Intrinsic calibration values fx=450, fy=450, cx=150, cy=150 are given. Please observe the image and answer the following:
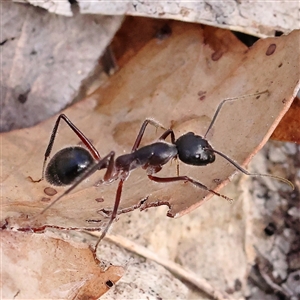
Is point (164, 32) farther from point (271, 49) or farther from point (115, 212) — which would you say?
point (115, 212)

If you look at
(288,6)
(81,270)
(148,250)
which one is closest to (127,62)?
(288,6)

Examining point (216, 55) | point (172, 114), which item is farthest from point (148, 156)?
point (216, 55)

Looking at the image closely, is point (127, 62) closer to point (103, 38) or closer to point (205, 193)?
point (103, 38)

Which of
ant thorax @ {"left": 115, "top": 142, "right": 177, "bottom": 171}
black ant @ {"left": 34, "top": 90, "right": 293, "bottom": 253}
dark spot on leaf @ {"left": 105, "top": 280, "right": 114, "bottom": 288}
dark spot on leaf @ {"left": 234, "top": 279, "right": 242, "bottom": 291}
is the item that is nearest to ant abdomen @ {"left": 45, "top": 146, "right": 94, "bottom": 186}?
black ant @ {"left": 34, "top": 90, "right": 293, "bottom": 253}

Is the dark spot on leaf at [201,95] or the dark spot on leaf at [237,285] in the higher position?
the dark spot on leaf at [201,95]

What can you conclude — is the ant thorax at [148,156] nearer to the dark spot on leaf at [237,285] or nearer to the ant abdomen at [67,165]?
the ant abdomen at [67,165]

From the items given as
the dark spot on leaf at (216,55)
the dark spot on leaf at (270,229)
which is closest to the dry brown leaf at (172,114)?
the dark spot on leaf at (216,55)

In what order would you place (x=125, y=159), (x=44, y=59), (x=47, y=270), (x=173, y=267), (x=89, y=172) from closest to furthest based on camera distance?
(x=47, y=270) < (x=89, y=172) < (x=173, y=267) < (x=125, y=159) < (x=44, y=59)

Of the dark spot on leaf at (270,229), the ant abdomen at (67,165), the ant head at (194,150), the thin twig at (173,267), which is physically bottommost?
the dark spot on leaf at (270,229)

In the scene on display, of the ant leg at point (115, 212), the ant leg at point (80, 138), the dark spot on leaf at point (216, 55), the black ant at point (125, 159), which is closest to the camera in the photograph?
the ant leg at point (115, 212)
